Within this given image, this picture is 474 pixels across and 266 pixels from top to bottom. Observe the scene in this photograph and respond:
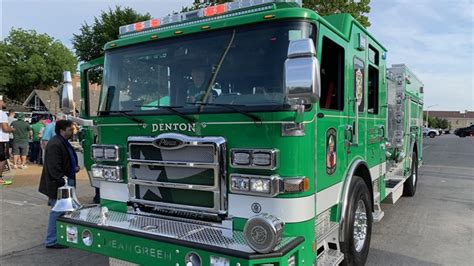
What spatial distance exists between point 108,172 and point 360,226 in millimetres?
2705

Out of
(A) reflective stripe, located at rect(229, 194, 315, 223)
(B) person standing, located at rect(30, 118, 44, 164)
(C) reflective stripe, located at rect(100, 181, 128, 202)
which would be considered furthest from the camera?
(B) person standing, located at rect(30, 118, 44, 164)

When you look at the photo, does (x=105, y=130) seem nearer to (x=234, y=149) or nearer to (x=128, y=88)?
(x=128, y=88)

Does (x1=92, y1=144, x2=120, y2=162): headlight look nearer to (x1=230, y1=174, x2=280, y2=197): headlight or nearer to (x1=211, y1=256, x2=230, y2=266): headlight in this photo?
(x1=230, y1=174, x2=280, y2=197): headlight

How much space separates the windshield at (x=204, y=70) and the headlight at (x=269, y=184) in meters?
0.56

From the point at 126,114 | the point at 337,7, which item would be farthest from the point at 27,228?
the point at 337,7

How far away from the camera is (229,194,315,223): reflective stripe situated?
3.12 metres

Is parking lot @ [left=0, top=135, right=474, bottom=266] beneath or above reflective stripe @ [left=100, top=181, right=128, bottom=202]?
beneath

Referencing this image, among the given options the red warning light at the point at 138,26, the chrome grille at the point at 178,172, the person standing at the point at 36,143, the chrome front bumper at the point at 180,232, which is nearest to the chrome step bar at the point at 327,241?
the chrome front bumper at the point at 180,232

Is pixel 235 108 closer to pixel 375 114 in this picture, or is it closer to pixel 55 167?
pixel 375 114

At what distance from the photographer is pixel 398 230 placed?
6.11 m

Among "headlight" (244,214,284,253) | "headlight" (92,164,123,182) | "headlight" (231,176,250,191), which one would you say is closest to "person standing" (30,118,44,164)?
"headlight" (92,164,123,182)

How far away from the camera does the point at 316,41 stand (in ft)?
10.7

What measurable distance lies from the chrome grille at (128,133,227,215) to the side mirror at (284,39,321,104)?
835 mm

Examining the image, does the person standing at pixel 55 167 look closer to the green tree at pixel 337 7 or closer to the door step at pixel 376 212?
the door step at pixel 376 212
